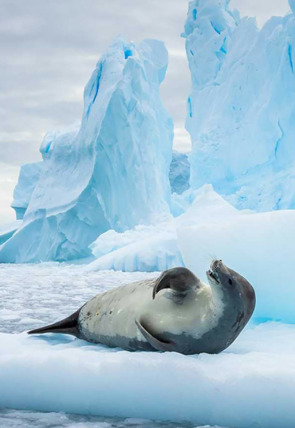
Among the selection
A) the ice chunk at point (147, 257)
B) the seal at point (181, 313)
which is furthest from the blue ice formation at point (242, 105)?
the seal at point (181, 313)

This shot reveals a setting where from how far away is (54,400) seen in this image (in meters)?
1.89

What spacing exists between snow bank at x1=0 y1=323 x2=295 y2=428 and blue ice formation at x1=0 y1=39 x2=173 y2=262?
45.2ft

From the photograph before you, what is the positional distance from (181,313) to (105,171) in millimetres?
14076

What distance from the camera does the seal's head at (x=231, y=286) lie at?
1.95 meters

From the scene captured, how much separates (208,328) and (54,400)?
64 cm

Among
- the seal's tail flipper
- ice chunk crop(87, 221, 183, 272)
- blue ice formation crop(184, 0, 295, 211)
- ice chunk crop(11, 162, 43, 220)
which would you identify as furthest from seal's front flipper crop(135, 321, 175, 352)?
ice chunk crop(11, 162, 43, 220)

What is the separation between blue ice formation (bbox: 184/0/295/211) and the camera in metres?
15.4

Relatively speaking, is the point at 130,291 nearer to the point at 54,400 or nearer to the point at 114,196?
the point at 54,400

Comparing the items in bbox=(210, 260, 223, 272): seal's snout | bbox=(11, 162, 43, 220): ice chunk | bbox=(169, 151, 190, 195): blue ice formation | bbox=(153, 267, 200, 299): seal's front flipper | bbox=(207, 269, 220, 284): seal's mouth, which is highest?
bbox=(169, 151, 190, 195): blue ice formation

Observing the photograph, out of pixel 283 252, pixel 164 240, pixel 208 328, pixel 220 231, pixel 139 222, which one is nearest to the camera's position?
pixel 208 328

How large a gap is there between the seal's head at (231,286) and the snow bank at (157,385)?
0.21 meters

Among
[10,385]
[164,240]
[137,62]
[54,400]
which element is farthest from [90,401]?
[137,62]

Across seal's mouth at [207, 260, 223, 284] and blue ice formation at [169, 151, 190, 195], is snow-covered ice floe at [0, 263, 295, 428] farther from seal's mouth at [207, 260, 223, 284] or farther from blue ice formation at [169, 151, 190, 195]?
blue ice formation at [169, 151, 190, 195]

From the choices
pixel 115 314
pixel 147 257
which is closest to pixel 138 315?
pixel 115 314
